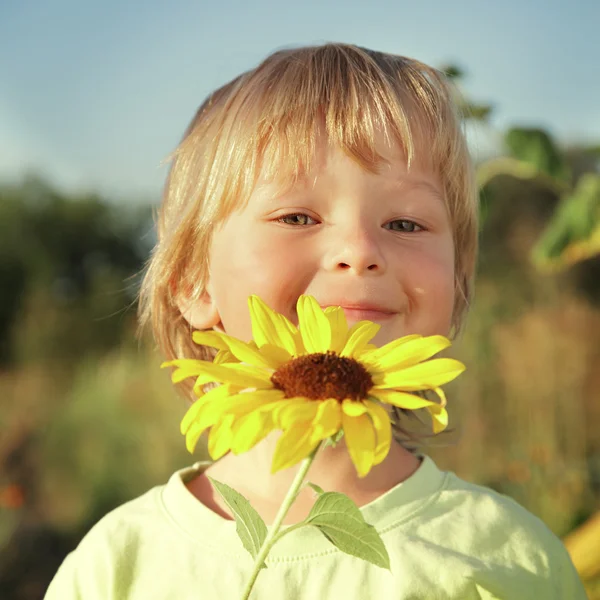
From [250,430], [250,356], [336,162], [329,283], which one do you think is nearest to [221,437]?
[250,430]

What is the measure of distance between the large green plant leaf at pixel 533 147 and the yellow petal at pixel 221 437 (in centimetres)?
222

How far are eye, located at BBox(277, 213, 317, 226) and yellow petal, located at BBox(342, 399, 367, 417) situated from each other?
23.1 inches

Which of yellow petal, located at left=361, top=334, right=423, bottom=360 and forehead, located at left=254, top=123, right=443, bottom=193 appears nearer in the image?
yellow petal, located at left=361, top=334, right=423, bottom=360

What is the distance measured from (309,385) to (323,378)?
0.02 m

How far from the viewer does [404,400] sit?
3.01ft

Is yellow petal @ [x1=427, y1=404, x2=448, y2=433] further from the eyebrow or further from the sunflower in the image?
the eyebrow

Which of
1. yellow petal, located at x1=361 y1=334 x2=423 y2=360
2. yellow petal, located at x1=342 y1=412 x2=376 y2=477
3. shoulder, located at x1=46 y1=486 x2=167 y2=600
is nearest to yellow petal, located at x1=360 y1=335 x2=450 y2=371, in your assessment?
yellow petal, located at x1=361 y1=334 x2=423 y2=360

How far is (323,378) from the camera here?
932 mm

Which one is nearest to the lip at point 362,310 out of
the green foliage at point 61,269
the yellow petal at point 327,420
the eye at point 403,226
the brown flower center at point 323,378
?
the eye at point 403,226

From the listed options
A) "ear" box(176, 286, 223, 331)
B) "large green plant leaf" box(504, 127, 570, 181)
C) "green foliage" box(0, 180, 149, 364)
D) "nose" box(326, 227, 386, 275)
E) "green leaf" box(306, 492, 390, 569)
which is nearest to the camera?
"green leaf" box(306, 492, 390, 569)

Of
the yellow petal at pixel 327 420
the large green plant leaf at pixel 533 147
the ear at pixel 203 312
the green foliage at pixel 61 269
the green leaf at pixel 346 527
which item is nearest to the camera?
the yellow petal at pixel 327 420

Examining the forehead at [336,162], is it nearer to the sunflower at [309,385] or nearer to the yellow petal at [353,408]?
the sunflower at [309,385]

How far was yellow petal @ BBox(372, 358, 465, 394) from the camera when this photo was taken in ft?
3.08

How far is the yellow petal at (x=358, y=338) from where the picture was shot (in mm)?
1034
